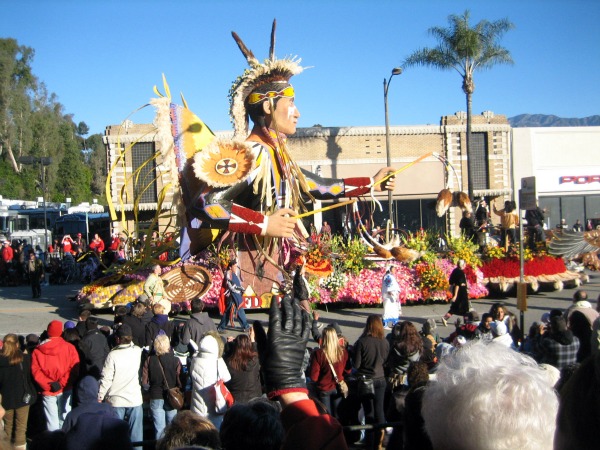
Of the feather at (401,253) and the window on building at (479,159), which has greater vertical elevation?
the window on building at (479,159)

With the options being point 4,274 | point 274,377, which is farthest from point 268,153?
point 4,274

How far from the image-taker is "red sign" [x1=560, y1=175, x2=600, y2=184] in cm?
3744

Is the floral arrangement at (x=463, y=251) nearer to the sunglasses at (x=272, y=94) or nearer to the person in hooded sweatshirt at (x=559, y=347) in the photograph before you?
Answer: the person in hooded sweatshirt at (x=559, y=347)

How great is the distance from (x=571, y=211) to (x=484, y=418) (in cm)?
3859

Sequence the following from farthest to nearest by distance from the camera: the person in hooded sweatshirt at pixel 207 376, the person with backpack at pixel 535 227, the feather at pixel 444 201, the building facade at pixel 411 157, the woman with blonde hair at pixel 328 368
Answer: the building facade at pixel 411 157, the person with backpack at pixel 535 227, the feather at pixel 444 201, the woman with blonde hair at pixel 328 368, the person in hooded sweatshirt at pixel 207 376

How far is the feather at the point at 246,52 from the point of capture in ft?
23.3

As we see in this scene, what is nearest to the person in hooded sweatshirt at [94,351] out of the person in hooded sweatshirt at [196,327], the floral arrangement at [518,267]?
the person in hooded sweatshirt at [196,327]

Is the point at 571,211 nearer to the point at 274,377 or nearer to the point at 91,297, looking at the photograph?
the point at 91,297

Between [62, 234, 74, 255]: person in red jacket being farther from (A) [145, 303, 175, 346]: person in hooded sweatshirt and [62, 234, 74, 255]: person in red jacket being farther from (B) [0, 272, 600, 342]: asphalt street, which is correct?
(A) [145, 303, 175, 346]: person in hooded sweatshirt

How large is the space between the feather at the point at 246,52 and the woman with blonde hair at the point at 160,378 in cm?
309

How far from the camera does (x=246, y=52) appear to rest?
7.21 metres

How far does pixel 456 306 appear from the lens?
13.6m

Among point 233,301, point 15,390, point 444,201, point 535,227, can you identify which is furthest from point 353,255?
point 15,390

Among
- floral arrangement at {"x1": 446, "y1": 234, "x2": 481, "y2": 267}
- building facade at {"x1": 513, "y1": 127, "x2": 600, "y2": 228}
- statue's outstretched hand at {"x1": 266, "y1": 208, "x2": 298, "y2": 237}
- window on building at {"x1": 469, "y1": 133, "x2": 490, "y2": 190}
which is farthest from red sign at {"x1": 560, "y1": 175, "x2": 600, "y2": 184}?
statue's outstretched hand at {"x1": 266, "y1": 208, "x2": 298, "y2": 237}
